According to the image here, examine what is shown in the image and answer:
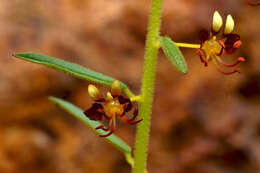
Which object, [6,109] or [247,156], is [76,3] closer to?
[6,109]

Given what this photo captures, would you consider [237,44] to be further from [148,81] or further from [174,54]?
[148,81]

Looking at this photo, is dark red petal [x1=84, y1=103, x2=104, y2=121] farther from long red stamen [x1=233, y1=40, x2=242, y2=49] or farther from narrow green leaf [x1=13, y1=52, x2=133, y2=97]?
long red stamen [x1=233, y1=40, x2=242, y2=49]

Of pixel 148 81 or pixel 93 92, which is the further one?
pixel 148 81

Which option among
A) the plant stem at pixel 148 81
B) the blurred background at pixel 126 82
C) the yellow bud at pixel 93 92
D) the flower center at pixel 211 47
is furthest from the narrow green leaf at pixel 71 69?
the blurred background at pixel 126 82

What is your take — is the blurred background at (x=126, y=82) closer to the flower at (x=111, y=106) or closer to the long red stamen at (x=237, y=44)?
the flower at (x=111, y=106)

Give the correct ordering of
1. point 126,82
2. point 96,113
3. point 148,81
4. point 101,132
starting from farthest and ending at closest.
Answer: point 126,82
point 101,132
point 148,81
point 96,113

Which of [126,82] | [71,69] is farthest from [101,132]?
[126,82]
